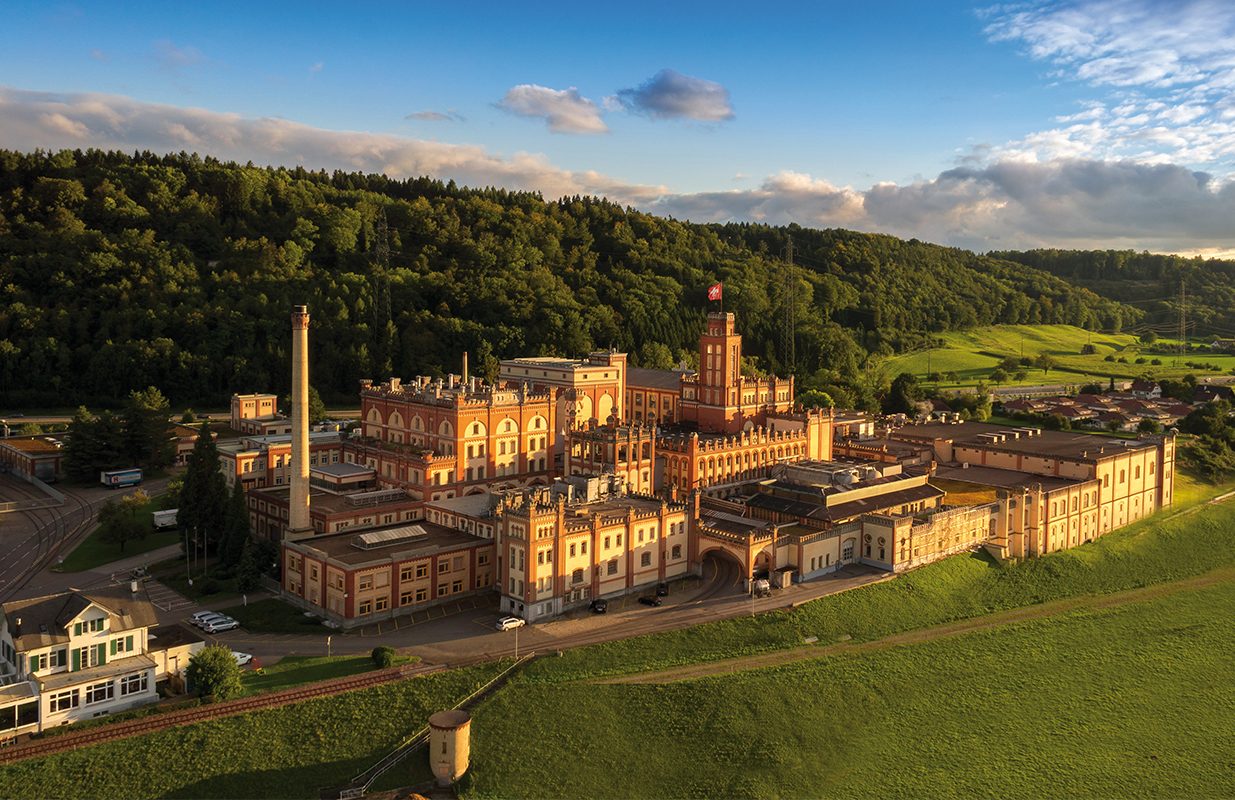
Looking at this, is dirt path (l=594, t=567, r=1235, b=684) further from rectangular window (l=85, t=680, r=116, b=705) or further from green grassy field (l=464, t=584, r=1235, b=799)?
rectangular window (l=85, t=680, r=116, b=705)

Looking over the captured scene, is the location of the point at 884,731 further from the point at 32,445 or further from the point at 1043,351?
the point at 1043,351

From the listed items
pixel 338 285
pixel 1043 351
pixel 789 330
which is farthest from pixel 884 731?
pixel 1043 351

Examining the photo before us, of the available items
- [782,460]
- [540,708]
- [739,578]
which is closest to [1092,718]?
[739,578]

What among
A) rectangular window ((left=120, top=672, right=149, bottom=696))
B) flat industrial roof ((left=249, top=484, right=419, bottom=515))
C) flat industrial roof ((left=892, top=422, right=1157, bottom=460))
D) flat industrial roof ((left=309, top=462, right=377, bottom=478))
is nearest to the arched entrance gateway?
flat industrial roof ((left=249, top=484, right=419, bottom=515))

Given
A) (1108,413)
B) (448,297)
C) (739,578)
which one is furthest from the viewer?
(448,297)

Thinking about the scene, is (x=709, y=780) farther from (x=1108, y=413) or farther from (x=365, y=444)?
(x=1108, y=413)

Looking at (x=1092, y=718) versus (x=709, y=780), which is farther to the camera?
(x=1092, y=718)

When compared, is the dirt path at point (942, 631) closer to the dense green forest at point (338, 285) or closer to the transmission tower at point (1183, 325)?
the dense green forest at point (338, 285)
